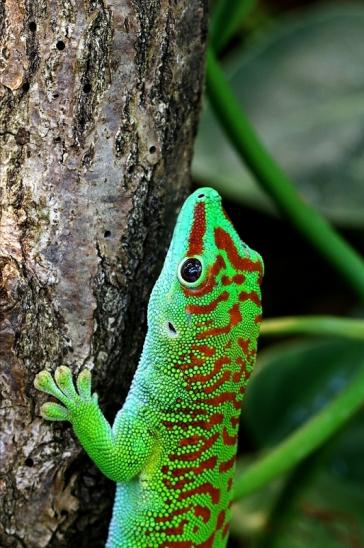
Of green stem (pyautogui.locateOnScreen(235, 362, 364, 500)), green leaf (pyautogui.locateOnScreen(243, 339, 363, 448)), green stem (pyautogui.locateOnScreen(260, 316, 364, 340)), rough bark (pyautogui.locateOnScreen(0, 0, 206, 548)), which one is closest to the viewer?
rough bark (pyautogui.locateOnScreen(0, 0, 206, 548))

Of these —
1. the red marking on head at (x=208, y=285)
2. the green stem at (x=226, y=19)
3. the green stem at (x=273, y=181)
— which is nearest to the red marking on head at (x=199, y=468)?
the red marking on head at (x=208, y=285)

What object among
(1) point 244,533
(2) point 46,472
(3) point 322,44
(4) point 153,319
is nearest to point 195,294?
(4) point 153,319

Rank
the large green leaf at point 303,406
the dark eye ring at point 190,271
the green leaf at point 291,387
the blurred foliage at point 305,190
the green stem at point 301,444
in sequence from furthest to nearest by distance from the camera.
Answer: the green leaf at point 291,387, the large green leaf at point 303,406, the blurred foliage at point 305,190, the green stem at point 301,444, the dark eye ring at point 190,271

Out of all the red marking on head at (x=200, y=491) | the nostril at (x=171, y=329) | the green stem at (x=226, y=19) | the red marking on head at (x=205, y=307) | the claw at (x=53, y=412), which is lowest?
the red marking on head at (x=200, y=491)

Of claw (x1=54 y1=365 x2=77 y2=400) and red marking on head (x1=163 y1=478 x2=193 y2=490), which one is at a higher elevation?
claw (x1=54 y1=365 x2=77 y2=400)

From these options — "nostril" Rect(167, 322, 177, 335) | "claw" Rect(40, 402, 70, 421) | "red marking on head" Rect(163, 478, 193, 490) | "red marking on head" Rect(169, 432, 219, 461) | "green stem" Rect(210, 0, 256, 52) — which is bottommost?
"red marking on head" Rect(163, 478, 193, 490)

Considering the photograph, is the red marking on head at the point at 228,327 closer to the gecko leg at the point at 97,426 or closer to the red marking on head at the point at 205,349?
the red marking on head at the point at 205,349

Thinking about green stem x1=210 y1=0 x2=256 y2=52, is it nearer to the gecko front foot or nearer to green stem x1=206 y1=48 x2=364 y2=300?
green stem x1=206 y1=48 x2=364 y2=300

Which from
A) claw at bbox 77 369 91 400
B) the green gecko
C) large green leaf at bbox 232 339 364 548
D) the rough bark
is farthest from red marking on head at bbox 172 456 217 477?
large green leaf at bbox 232 339 364 548
